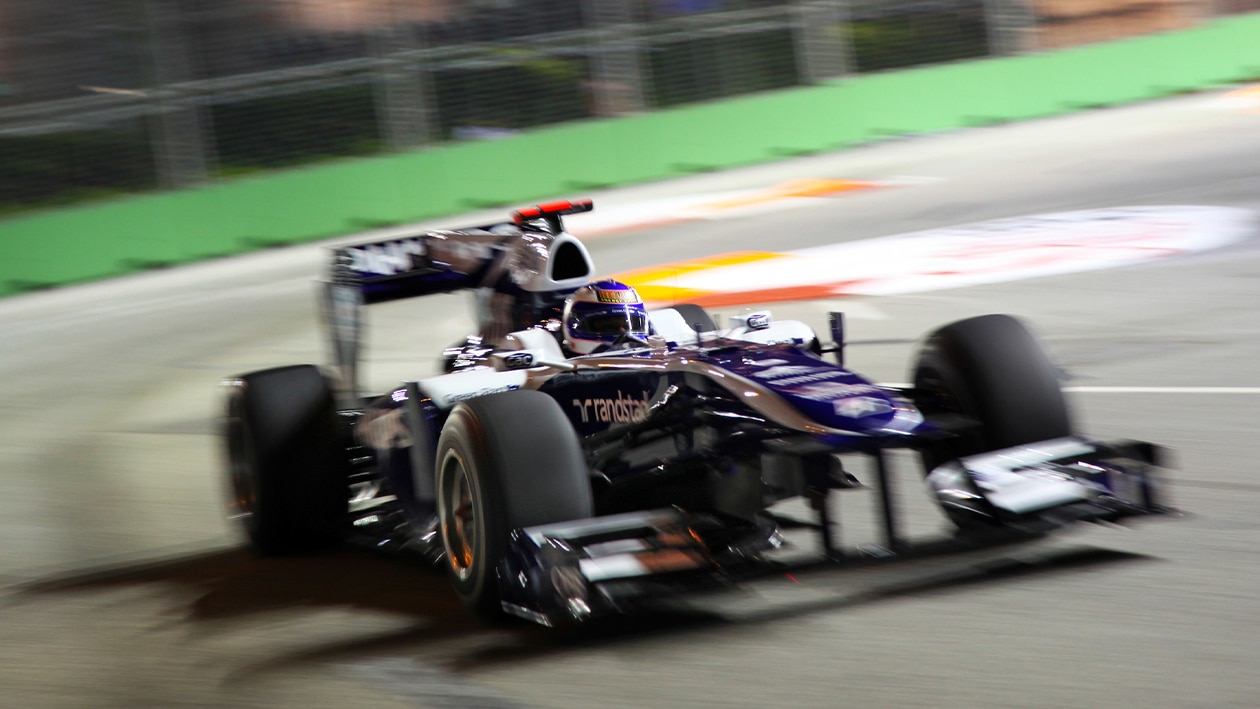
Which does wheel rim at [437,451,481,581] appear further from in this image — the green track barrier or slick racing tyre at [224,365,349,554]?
the green track barrier

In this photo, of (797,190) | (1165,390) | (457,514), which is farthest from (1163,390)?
(797,190)

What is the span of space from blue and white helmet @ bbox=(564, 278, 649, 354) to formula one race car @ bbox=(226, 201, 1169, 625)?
0.04m

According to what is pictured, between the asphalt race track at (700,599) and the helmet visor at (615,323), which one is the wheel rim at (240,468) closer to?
the asphalt race track at (700,599)

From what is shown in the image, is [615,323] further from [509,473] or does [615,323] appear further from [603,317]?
[509,473]

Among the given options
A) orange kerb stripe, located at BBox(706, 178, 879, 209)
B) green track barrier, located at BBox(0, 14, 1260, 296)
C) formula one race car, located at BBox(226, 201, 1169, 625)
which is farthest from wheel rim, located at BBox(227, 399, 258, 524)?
green track barrier, located at BBox(0, 14, 1260, 296)

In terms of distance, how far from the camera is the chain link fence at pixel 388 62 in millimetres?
19422

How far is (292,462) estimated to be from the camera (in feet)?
21.6

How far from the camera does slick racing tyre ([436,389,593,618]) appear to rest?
4719mm

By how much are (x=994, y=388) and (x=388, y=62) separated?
16328 millimetres

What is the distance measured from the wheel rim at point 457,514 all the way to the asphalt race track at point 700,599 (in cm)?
22

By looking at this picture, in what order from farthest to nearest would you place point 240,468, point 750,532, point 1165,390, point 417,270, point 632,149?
point 632,149 → point 1165,390 → point 417,270 → point 240,468 → point 750,532

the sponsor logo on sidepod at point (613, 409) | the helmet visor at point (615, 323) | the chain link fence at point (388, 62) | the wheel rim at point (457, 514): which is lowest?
the wheel rim at point (457, 514)

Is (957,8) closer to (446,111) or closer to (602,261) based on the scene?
(446,111)

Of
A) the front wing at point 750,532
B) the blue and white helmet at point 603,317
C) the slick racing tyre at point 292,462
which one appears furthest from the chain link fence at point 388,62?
the front wing at point 750,532
